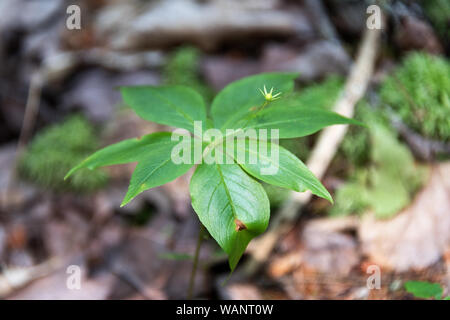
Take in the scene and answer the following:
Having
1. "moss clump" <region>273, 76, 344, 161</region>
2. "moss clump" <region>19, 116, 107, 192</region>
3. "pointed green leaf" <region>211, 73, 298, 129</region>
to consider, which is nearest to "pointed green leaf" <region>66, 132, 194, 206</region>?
"pointed green leaf" <region>211, 73, 298, 129</region>

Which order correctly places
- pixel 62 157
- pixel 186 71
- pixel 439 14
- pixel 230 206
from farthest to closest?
pixel 186 71 → pixel 62 157 → pixel 439 14 → pixel 230 206

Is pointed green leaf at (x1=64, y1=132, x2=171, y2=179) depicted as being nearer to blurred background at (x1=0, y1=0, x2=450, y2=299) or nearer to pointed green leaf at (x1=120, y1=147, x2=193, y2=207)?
pointed green leaf at (x1=120, y1=147, x2=193, y2=207)

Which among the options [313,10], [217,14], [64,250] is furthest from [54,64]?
[313,10]

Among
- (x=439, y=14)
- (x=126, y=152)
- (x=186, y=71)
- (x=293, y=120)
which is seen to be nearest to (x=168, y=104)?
(x=126, y=152)

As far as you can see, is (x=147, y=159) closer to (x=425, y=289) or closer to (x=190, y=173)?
(x=425, y=289)

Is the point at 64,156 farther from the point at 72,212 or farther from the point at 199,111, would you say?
the point at 199,111

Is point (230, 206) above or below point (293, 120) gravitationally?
below
